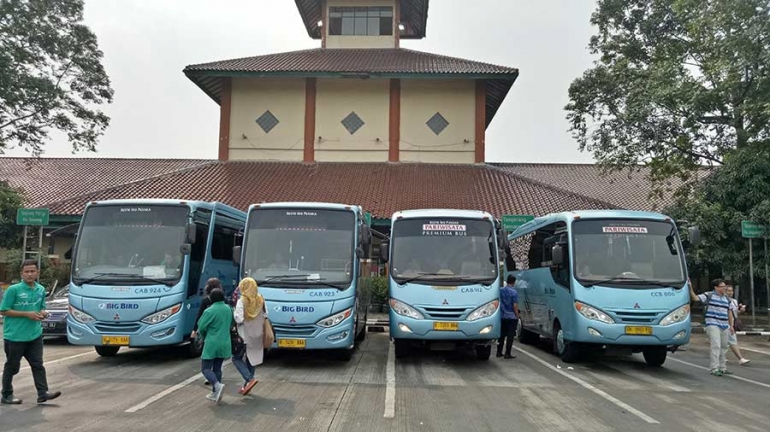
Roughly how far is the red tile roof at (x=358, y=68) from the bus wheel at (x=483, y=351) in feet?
53.4

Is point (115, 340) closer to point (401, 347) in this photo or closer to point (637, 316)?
point (401, 347)

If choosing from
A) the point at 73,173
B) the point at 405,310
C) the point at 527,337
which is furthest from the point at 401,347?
the point at 73,173

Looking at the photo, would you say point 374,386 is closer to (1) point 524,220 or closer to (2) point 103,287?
(2) point 103,287

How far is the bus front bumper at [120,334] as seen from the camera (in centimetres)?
1002

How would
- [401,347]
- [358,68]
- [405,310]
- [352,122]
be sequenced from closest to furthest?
[405,310]
[401,347]
[358,68]
[352,122]

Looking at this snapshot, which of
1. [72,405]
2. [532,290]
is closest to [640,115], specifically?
[532,290]

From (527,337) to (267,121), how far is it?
16329mm

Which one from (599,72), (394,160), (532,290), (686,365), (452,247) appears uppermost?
(599,72)

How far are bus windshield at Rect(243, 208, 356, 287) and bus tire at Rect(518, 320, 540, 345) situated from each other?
669 cm

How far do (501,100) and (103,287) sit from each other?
22.0 metres

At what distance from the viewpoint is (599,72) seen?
74.2 feet

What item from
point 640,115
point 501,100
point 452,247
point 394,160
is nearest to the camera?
point 452,247

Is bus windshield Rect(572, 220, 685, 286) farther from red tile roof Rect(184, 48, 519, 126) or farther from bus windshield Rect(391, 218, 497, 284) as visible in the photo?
red tile roof Rect(184, 48, 519, 126)

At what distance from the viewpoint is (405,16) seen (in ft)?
105
